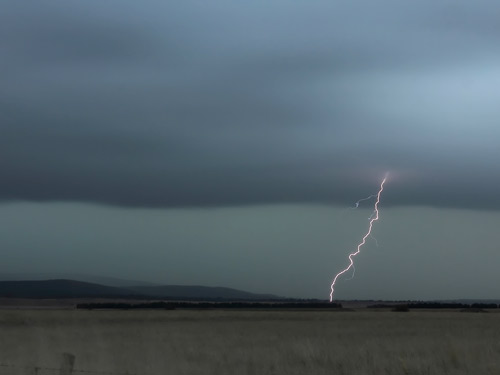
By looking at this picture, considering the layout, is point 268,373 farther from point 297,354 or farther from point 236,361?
point 297,354

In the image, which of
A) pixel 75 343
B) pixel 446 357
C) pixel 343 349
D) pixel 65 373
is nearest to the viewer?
pixel 65 373

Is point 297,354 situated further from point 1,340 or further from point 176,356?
point 1,340

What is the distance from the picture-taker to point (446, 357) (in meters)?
21.9

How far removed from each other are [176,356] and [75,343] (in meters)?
5.99

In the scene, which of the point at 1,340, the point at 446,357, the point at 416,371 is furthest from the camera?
the point at 1,340

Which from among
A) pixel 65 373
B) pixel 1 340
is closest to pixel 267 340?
pixel 1 340

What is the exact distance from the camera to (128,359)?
22.7 m

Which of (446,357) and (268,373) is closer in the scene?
(268,373)

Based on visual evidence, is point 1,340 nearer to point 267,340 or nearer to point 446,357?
point 267,340

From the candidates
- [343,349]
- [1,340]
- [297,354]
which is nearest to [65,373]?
[297,354]

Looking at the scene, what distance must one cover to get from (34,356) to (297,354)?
264 inches

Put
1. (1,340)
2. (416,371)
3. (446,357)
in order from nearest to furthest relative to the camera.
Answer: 1. (416,371)
2. (446,357)
3. (1,340)

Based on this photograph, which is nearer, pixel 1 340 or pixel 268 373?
pixel 268 373

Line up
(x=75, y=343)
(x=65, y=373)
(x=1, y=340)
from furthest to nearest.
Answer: (x=1, y=340)
(x=75, y=343)
(x=65, y=373)
